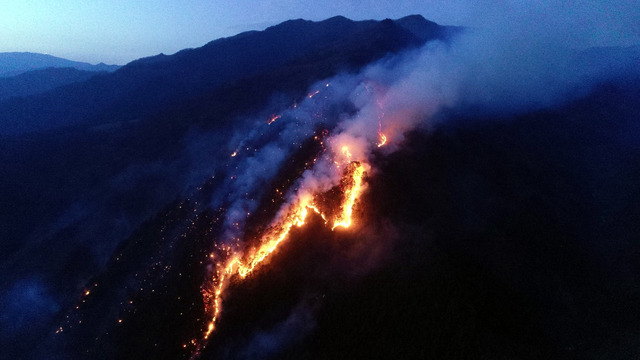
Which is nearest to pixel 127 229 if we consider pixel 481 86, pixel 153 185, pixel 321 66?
pixel 153 185

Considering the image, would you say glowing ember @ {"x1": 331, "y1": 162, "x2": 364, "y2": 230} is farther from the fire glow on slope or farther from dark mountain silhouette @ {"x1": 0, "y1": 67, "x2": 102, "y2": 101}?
dark mountain silhouette @ {"x1": 0, "y1": 67, "x2": 102, "y2": 101}

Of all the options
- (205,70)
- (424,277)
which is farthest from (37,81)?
(424,277)

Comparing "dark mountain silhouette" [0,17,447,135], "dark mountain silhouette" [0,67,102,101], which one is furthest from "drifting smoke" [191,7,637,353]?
"dark mountain silhouette" [0,67,102,101]

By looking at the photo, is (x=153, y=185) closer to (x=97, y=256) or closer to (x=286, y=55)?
(x=97, y=256)

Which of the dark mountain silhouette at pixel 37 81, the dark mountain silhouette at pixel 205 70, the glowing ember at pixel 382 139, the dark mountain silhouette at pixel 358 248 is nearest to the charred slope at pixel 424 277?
the dark mountain silhouette at pixel 358 248

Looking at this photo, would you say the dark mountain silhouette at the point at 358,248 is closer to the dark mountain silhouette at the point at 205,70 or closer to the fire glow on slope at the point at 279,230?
the fire glow on slope at the point at 279,230

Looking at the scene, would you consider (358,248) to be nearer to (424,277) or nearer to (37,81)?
(424,277)

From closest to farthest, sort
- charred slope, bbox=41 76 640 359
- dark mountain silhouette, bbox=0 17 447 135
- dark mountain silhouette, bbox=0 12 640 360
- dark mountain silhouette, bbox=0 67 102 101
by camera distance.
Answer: charred slope, bbox=41 76 640 359
dark mountain silhouette, bbox=0 12 640 360
dark mountain silhouette, bbox=0 17 447 135
dark mountain silhouette, bbox=0 67 102 101
